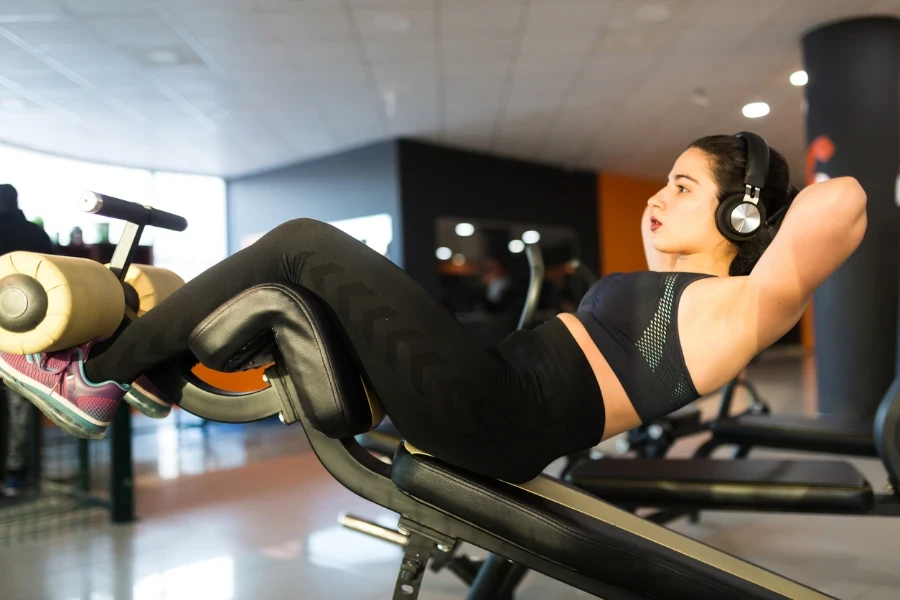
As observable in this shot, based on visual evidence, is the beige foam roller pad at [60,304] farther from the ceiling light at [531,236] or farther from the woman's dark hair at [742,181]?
the ceiling light at [531,236]

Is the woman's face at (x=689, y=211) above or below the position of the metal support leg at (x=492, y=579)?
above

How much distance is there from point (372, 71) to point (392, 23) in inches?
29.7

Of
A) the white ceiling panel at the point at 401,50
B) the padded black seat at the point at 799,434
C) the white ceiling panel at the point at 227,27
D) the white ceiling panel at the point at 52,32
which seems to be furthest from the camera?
the white ceiling panel at the point at 401,50

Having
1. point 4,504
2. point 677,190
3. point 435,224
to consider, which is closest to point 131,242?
point 677,190

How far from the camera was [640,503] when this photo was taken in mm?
1715

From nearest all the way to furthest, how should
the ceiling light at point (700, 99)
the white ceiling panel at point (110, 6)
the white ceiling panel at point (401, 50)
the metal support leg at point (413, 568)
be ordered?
1. the metal support leg at point (413, 568)
2. the white ceiling panel at point (110, 6)
3. the white ceiling panel at point (401, 50)
4. the ceiling light at point (700, 99)

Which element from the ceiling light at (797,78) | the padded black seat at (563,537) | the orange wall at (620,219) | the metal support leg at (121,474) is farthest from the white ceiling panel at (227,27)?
the orange wall at (620,219)

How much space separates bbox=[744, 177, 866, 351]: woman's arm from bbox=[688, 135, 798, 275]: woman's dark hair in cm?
20

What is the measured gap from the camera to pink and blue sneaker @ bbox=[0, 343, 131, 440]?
1134 mm

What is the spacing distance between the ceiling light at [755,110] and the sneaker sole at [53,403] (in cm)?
571

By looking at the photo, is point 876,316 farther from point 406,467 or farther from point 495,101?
point 406,467

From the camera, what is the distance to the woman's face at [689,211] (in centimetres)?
126

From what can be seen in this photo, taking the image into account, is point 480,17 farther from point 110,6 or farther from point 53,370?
point 53,370

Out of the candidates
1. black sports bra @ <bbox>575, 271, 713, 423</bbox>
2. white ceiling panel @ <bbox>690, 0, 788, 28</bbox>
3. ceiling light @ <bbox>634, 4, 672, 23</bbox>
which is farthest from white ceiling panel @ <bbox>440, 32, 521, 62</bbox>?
black sports bra @ <bbox>575, 271, 713, 423</bbox>
